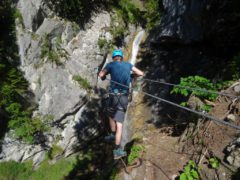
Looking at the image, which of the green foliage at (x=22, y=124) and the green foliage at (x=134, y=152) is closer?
the green foliage at (x=134, y=152)

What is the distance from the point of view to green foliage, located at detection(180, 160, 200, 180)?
4.91 meters

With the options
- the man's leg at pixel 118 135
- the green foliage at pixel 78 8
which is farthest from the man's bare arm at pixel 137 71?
the green foliage at pixel 78 8

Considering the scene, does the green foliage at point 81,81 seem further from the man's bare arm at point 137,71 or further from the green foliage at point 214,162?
the green foliage at point 214,162

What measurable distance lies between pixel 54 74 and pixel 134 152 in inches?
227

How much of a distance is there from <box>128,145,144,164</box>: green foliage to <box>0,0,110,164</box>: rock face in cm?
431

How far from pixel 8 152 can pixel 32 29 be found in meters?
5.27

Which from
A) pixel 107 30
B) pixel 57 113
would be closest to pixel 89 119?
pixel 57 113

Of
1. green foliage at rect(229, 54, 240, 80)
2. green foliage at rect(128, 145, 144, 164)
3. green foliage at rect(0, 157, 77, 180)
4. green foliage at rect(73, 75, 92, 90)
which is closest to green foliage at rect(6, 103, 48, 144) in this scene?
green foliage at rect(0, 157, 77, 180)

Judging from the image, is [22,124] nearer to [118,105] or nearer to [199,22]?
[118,105]

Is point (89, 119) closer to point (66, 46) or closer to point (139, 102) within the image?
point (139, 102)

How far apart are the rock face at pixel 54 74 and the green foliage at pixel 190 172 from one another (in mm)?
Answer: 6046

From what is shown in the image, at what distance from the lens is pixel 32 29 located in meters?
10.7

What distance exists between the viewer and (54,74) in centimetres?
1073

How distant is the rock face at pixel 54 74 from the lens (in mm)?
10586
